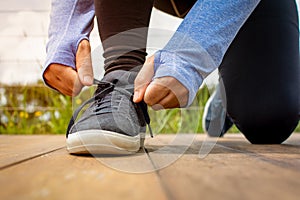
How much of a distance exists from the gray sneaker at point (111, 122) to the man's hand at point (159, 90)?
0.06m

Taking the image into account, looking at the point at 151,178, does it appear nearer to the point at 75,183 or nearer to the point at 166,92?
the point at 75,183

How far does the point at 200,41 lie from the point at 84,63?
0.26 meters

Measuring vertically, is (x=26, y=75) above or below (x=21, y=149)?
below

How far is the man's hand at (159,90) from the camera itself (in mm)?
645

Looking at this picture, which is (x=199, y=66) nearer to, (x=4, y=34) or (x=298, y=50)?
(x=298, y=50)

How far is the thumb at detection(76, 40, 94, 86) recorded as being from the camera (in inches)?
30.4

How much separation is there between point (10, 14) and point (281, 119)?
2.70 metres

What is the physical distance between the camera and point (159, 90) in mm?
644

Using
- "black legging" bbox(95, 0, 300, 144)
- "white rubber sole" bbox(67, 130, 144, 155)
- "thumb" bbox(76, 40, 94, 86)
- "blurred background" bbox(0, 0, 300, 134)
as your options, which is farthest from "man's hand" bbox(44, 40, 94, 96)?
"blurred background" bbox(0, 0, 300, 134)

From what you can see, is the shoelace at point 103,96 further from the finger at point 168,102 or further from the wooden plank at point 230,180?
the wooden plank at point 230,180

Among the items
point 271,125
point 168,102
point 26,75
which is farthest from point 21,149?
point 26,75

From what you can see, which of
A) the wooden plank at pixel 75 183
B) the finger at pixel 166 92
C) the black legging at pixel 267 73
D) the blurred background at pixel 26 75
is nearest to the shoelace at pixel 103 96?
the finger at pixel 166 92

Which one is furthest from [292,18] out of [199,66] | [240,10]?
[199,66]

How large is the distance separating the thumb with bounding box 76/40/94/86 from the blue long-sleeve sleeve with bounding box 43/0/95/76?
0.01 metres
